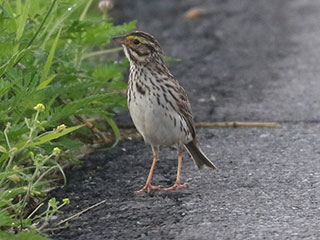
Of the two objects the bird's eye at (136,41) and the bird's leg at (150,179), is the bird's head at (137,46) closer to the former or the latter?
the bird's eye at (136,41)

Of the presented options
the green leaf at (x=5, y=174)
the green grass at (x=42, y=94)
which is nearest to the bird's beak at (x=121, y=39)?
the green grass at (x=42, y=94)

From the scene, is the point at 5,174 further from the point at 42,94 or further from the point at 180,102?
the point at 180,102

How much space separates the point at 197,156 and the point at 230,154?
1.49 feet

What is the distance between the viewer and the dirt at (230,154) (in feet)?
16.2

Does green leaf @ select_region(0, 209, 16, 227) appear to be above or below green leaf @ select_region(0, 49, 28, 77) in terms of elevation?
below

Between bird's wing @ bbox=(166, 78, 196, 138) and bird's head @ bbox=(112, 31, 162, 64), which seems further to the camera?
bird's head @ bbox=(112, 31, 162, 64)

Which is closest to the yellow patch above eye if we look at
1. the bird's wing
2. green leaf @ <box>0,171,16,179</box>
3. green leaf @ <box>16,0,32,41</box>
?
the bird's wing

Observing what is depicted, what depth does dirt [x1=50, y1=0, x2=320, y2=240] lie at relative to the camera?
4.94 meters

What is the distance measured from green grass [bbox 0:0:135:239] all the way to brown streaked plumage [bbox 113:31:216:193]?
0.24 m

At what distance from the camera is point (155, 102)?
5.73m

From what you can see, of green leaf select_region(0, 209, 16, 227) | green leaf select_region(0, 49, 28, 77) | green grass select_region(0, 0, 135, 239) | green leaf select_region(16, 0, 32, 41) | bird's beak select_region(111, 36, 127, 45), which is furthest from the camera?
bird's beak select_region(111, 36, 127, 45)

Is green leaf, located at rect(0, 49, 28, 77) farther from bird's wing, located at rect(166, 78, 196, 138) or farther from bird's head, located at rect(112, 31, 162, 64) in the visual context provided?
bird's wing, located at rect(166, 78, 196, 138)

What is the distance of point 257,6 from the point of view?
1205 cm

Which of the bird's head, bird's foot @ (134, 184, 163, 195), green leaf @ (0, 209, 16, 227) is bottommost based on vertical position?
bird's foot @ (134, 184, 163, 195)
